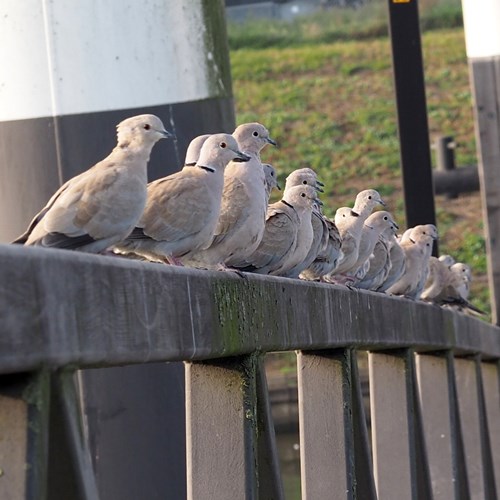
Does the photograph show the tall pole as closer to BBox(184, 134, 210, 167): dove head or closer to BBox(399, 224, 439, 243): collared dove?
BBox(399, 224, 439, 243): collared dove

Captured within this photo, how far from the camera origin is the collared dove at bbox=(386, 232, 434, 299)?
37.8 ft

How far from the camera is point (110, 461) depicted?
7.08 m

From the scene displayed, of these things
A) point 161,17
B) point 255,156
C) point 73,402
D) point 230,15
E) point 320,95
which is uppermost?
point 230,15

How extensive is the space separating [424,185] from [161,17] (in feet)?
18.7

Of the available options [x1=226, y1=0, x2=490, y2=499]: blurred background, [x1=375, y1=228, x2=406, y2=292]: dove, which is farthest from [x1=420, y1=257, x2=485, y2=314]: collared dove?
[x1=226, y1=0, x2=490, y2=499]: blurred background

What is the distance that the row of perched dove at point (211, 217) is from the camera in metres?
5.29

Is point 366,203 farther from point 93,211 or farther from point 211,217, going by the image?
point 93,211

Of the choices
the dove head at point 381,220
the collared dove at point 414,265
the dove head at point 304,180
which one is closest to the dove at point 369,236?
the dove head at point 381,220

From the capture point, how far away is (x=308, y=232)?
7.95m

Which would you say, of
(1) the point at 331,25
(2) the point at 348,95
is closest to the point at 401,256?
(2) the point at 348,95

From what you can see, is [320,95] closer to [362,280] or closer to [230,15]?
[230,15]

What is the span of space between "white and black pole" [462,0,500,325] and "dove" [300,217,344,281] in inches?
177

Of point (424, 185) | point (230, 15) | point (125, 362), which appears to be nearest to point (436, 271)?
point (424, 185)

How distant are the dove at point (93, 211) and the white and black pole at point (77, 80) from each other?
1.47 metres
